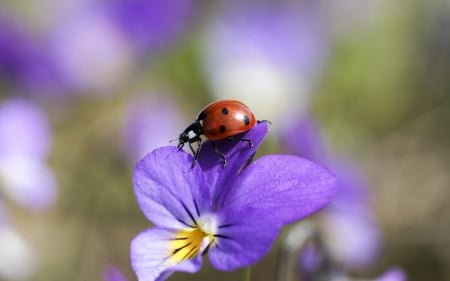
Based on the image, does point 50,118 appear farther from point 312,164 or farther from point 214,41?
point 312,164

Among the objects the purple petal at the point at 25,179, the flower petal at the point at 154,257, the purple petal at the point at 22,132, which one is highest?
the purple petal at the point at 22,132

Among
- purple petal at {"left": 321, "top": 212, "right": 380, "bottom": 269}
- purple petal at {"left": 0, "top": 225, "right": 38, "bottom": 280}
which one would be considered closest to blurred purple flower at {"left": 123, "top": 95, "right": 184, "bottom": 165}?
purple petal at {"left": 0, "top": 225, "right": 38, "bottom": 280}

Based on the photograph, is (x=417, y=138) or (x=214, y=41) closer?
(x=417, y=138)

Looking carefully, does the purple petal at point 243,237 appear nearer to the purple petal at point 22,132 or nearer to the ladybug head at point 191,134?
the ladybug head at point 191,134

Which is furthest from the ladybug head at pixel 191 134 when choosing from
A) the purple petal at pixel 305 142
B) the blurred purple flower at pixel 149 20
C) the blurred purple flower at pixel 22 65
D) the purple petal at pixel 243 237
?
the blurred purple flower at pixel 149 20

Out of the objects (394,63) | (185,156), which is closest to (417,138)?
(394,63)
